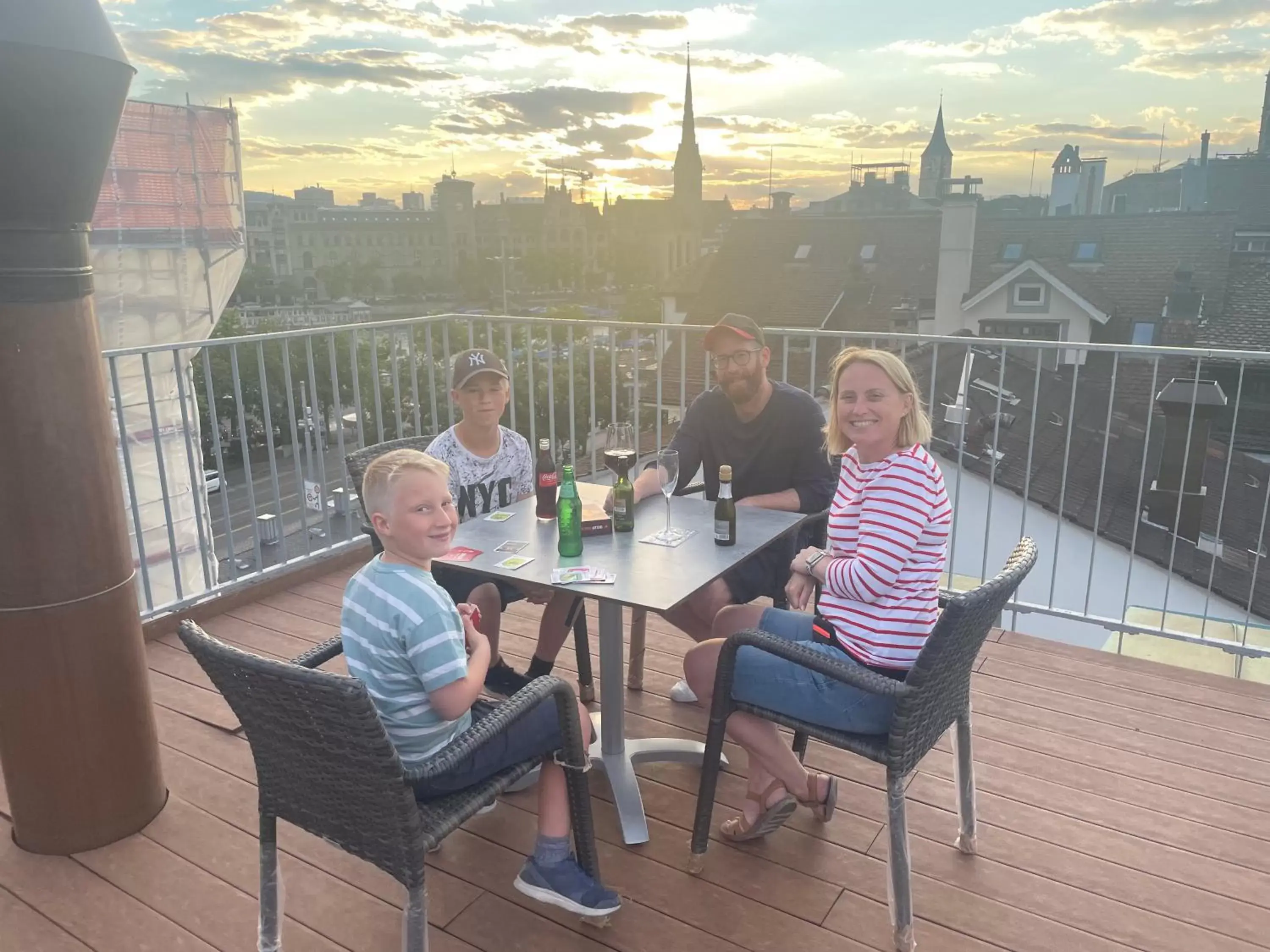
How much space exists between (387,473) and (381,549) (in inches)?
48.9

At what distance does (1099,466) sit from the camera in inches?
403

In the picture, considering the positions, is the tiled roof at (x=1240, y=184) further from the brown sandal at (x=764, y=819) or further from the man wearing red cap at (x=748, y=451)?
the brown sandal at (x=764, y=819)

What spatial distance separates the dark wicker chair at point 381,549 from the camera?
9.17 feet

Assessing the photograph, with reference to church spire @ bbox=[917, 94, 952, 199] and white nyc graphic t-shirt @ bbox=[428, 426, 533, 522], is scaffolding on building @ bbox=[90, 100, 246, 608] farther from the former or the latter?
church spire @ bbox=[917, 94, 952, 199]

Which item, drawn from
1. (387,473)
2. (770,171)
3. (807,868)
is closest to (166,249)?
(387,473)

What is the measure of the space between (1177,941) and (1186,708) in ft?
4.18

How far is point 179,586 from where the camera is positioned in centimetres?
355

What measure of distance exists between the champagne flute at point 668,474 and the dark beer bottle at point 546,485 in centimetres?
33

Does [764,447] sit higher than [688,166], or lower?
lower


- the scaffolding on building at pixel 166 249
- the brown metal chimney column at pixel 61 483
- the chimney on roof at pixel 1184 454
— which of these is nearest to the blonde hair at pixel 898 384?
the chimney on roof at pixel 1184 454

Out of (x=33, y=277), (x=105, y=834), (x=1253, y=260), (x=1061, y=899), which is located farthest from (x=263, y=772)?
(x=1253, y=260)

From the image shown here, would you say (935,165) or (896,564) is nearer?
(896,564)

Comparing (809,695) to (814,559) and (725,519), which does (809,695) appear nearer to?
(814,559)

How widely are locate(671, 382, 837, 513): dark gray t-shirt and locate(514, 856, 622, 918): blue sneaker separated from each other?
1.31 m
